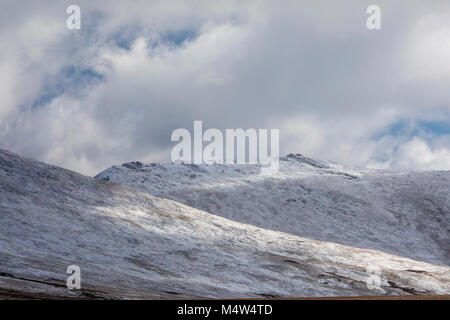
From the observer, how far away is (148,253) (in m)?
33.1

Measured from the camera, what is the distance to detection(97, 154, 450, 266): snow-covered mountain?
2514 inches

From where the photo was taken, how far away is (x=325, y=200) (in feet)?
243

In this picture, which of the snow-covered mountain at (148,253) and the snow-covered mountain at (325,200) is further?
the snow-covered mountain at (325,200)

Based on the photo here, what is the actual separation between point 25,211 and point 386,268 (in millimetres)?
28819

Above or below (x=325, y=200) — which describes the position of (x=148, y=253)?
below

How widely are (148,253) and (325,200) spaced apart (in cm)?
4636

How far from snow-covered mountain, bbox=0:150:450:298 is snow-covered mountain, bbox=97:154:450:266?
21.1 meters

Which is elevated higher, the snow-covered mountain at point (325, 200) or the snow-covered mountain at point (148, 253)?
the snow-covered mountain at point (325, 200)

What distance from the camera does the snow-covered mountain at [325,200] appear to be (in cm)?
6384

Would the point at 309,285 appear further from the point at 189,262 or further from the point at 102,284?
the point at 102,284

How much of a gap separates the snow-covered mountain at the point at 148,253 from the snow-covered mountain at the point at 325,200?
69.2ft

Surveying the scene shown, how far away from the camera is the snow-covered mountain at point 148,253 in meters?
23.5

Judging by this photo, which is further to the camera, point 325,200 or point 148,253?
point 325,200
